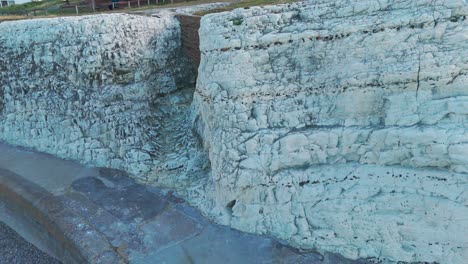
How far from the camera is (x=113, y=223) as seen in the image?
10.1 meters

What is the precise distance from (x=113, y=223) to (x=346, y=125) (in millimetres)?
6169

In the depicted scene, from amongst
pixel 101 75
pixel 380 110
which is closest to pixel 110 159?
Answer: pixel 101 75

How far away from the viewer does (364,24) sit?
8.93 metres

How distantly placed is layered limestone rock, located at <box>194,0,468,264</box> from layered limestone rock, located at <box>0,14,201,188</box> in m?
3.53

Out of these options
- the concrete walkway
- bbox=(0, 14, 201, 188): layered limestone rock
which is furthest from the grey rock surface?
bbox=(0, 14, 201, 188): layered limestone rock

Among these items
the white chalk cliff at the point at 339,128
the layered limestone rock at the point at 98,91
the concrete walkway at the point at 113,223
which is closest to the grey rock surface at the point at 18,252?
the concrete walkway at the point at 113,223

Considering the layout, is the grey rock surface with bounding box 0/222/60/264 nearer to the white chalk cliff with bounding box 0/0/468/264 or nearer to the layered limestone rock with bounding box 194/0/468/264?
the white chalk cliff with bounding box 0/0/468/264

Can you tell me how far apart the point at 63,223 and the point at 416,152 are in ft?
27.6

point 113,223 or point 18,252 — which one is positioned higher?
point 113,223

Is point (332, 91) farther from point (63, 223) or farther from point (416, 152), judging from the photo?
point (63, 223)

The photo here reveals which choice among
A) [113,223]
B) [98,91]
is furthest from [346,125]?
[98,91]

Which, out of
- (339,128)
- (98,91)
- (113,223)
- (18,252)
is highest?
(98,91)

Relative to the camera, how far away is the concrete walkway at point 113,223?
902cm

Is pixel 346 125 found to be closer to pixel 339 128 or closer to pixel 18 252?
pixel 339 128
